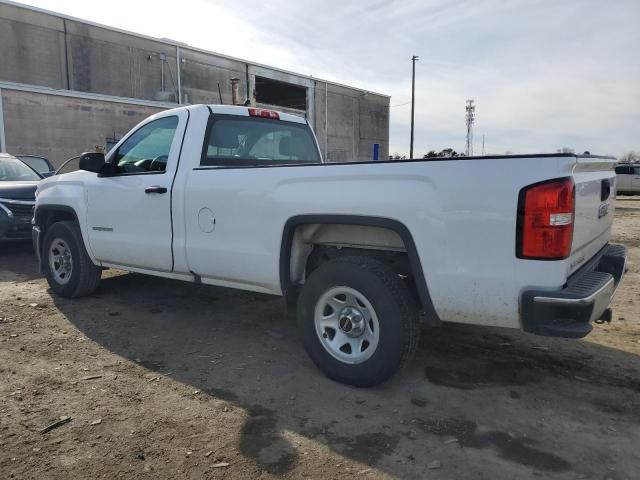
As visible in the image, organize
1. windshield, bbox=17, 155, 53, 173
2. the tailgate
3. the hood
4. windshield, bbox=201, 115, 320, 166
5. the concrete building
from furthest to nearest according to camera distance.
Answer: the concrete building < windshield, bbox=17, 155, 53, 173 < the hood < windshield, bbox=201, 115, 320, 166 < the tailgate

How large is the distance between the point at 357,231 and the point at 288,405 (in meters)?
1.25

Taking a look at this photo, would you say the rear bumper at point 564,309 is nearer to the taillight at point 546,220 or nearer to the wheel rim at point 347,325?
the taillight at point 546,220

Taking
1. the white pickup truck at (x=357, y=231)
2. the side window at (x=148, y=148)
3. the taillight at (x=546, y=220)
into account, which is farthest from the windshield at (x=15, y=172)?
the taillight at (x=546, y=220)

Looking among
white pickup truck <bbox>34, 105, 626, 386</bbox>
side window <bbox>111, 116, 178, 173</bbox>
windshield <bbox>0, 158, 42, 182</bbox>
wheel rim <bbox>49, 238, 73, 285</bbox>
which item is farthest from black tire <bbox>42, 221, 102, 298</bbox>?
windshield <bbox>0, 158, 42, 182</bbox>

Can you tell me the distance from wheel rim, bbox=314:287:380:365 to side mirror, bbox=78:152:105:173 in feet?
9.37

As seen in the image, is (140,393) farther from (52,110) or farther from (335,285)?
(52,110)

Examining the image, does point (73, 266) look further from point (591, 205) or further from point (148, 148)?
point (591, 205)

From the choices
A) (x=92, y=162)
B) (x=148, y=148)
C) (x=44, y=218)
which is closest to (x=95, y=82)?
(x=44, y=218)

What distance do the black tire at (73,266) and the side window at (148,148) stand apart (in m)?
1.09

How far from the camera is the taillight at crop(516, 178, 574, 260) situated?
2.60 m

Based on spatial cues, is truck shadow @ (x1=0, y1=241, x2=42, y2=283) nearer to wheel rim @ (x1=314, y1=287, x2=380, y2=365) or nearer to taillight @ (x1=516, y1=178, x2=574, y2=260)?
wheel rim @ (x1=314, y1=287, x2=380, y2=365)

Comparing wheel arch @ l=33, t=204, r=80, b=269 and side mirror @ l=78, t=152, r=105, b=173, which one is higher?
side mirror @ l=78, t=152, r=105, b=173

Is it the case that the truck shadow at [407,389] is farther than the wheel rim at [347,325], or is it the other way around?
the wheel rim at [347,325]

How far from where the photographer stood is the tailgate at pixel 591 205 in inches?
110
